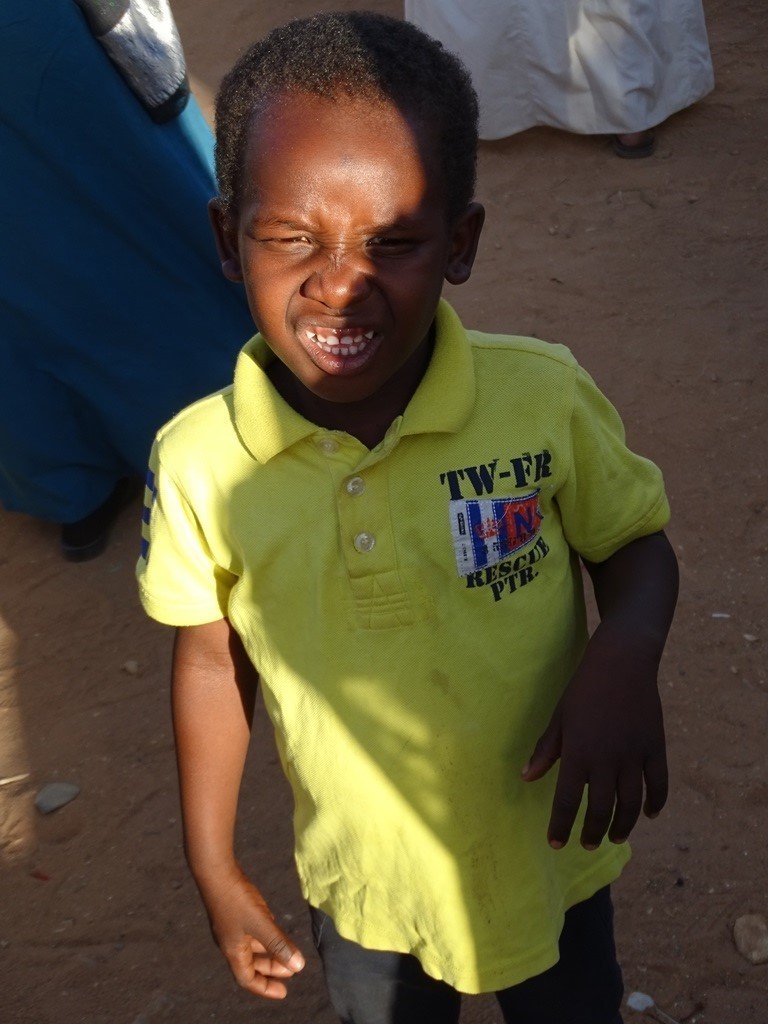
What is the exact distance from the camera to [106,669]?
369 centimetres

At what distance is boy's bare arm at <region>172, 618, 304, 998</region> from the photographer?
5.58 ft

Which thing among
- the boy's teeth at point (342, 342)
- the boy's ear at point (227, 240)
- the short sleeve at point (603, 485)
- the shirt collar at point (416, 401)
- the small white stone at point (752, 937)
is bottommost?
the small white stone at point (752, 937)

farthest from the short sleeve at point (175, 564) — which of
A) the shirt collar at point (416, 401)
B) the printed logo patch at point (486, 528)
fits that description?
the printed logo patch at point (486, 528)

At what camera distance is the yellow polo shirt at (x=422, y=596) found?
1.51 metres

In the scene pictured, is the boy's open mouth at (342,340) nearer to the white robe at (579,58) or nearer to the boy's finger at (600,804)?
the boy's finger at (600,804)

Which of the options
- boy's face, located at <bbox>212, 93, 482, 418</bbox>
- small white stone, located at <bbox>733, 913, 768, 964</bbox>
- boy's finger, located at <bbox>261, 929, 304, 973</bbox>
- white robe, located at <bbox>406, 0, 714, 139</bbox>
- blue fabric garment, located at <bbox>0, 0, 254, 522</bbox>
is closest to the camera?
boy's face, located at <bbox>212, 93, 482, 418</bbox>

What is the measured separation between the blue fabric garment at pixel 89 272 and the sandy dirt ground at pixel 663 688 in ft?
1.53

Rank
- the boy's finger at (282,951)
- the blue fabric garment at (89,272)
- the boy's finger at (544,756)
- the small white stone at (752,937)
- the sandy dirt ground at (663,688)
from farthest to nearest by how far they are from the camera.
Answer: the blue fabric garment at (89,272) → the sandy dirt ground at (663,688) → the small white stone at (752,937) → the boy's finger at (282,951) → the boy's finger at (544,756)

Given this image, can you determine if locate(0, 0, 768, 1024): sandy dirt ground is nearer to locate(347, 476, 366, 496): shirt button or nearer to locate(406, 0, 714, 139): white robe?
locate(406, 0, 714, 139): white robe

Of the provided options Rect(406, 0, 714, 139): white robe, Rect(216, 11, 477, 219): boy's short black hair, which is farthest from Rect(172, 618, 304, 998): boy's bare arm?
Rect(406, 0, 714, 139): white robe

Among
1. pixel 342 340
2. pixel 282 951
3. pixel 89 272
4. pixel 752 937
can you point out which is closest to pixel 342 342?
pixel 342 340

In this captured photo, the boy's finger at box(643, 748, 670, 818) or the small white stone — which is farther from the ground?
the boy's finger at box(643, 748, 670, 818)

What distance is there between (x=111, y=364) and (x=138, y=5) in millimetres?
1091

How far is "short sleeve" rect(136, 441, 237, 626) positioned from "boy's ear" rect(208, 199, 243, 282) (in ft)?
0.88
